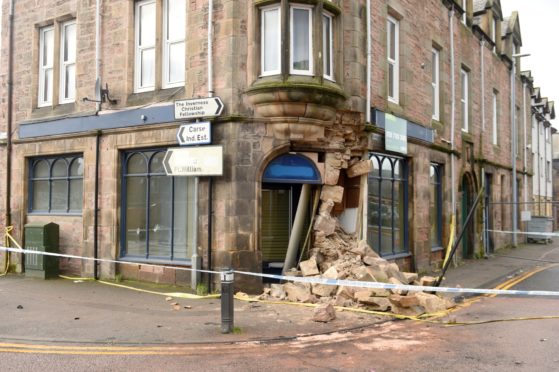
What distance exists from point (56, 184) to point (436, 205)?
11666mm

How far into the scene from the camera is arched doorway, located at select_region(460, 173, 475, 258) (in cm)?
1911

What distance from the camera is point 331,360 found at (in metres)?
6.19

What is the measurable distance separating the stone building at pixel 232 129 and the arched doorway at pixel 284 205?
32mm

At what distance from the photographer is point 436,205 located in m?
16.8

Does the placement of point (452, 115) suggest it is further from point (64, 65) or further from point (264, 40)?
point (64, 65)

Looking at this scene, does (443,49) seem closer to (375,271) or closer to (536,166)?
(375,271)

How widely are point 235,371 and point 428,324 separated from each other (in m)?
3.90

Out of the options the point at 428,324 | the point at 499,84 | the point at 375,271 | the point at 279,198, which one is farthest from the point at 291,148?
the point at 499,84

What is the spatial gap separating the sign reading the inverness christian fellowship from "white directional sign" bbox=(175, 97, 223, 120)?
4.51 metres

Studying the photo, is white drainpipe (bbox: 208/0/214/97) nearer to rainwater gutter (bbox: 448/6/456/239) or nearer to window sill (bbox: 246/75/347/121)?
window sill (bbox: 246/75/347/121)

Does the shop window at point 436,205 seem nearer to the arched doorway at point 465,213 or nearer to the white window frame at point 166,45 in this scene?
the arched doorway at point 465,213

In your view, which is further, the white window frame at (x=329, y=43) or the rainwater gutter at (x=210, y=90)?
the white window frame at (x=329, y=43)

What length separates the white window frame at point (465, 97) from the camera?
19.2 m

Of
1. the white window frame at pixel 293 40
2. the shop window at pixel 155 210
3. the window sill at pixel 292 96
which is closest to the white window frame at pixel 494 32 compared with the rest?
the white window frame at pixel 293 40
